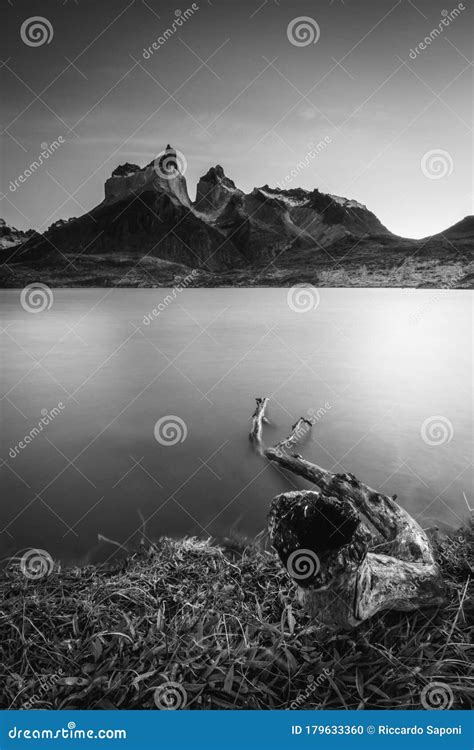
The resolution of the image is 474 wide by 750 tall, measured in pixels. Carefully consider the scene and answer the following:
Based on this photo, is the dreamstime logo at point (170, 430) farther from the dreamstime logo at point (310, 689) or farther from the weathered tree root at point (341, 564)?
the dreamstime logo at point (310, 689)

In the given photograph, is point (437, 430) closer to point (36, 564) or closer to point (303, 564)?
point (303, 564)

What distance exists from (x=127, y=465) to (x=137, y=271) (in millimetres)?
77322

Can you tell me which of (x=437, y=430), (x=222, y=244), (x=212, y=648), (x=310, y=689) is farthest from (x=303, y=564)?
(x=222, y=244)

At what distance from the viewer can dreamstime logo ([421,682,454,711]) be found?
85.8 inches

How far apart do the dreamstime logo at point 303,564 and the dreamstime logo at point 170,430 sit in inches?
161

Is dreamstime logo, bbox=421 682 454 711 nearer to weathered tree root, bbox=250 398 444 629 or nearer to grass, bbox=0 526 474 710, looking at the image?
grass, bbox=0 526 474 710

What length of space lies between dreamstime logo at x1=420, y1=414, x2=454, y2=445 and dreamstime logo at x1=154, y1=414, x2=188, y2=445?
13.0 ft

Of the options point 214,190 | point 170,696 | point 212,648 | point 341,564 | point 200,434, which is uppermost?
point 214,190

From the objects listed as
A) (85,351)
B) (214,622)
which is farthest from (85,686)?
(85,351)

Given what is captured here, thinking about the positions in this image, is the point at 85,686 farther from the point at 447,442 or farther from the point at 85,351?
the point at 85,351

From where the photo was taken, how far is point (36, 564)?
11.4 feet

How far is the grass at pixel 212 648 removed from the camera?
86.1 inches

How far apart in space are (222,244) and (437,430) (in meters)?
105

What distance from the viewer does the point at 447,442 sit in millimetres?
6000
